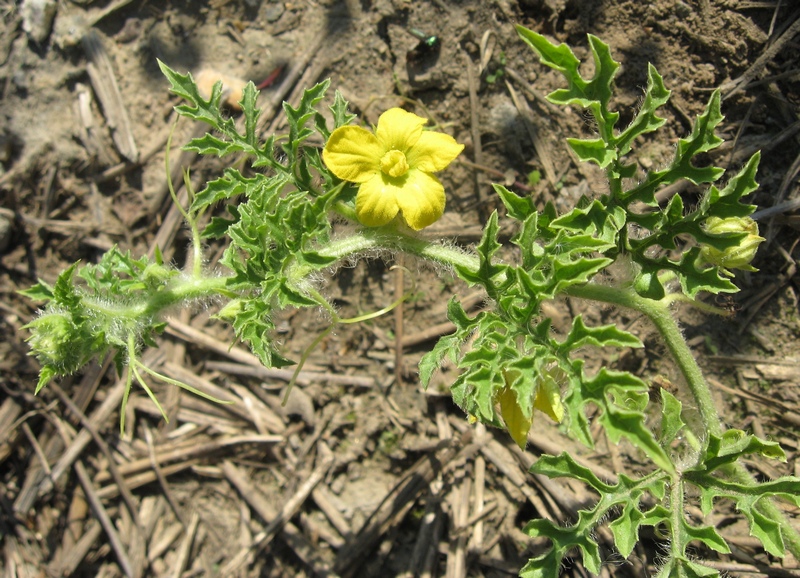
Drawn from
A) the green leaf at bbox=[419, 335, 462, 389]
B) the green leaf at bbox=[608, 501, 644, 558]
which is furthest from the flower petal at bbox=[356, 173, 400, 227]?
the green leaf at bbox=[608, 501, 644, 558]

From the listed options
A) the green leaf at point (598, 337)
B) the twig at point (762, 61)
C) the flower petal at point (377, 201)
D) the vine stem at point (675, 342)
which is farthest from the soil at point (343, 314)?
the green leaf at point (598, 337)

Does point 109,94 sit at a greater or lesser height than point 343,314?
greater

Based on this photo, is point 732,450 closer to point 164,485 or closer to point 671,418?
point 671,418

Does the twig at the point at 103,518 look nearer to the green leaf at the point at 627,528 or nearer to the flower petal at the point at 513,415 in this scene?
the flower petal at the point at 513,415

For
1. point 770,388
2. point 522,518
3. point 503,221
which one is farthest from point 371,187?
point 770,388

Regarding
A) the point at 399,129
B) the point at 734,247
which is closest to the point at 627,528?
the point at 734,247

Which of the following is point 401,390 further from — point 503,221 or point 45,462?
point 45,462

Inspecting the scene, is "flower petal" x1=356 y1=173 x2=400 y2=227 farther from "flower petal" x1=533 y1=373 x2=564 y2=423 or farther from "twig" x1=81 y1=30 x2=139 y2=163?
"twig" x1=81 y1=30 x2=139 y2=163
